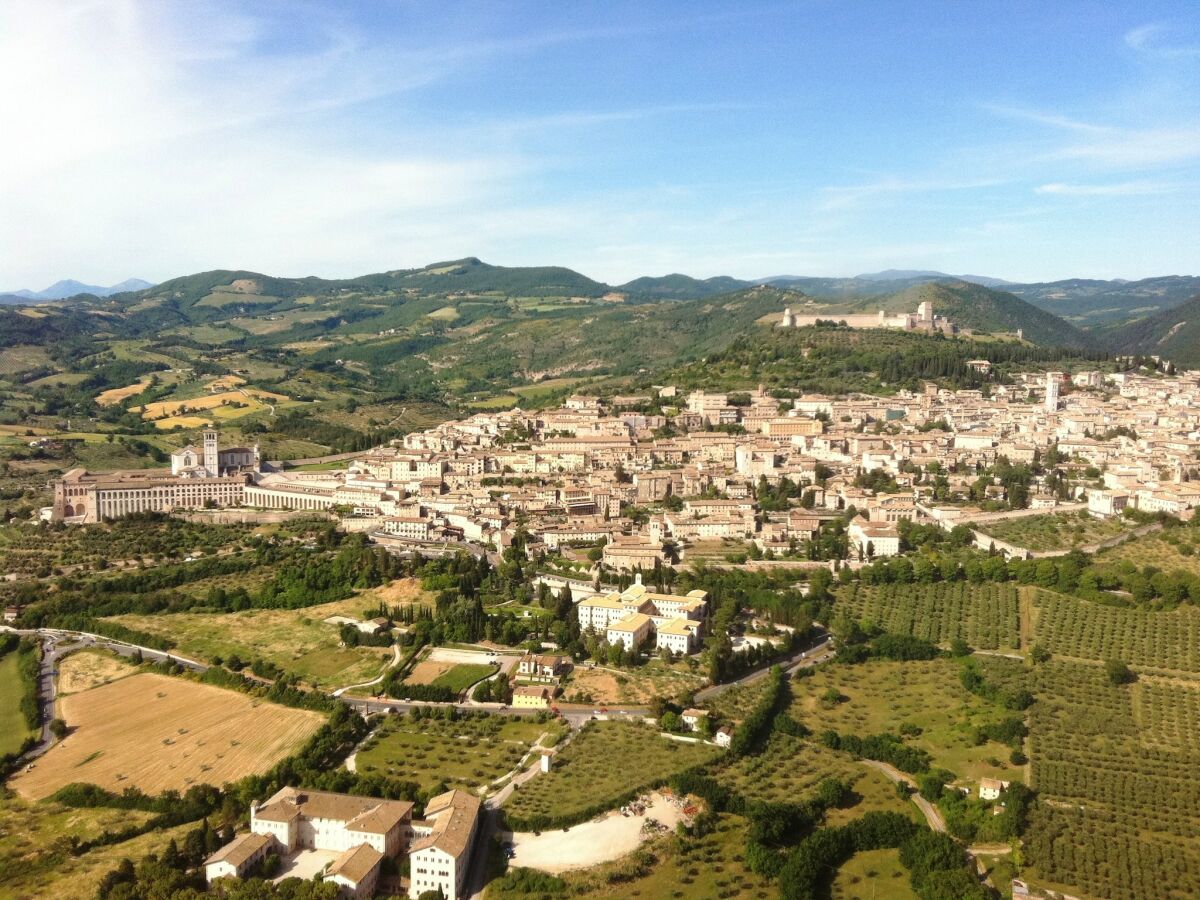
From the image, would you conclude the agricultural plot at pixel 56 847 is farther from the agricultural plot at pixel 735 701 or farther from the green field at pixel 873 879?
the green field at pixel 873 879

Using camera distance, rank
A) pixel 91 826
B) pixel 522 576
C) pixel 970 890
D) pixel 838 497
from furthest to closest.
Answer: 1. pixel 838 497
2. pixel 522 576
3. pixel 91 826
4. pixel 970 890

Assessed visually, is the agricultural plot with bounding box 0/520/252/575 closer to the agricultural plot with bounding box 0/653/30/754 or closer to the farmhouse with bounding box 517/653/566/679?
the agricultural plot with bounding box 0/653/30/754

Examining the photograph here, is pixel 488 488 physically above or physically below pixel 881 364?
below

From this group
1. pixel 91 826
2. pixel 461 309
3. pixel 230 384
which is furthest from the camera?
pixel 461 309

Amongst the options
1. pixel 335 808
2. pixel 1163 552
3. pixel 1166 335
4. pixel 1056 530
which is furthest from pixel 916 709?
pixel 1166 335

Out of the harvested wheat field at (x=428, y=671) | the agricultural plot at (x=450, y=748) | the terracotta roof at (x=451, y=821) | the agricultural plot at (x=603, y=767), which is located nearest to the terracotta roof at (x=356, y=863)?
the terracotta roof at (x=451, y=821)

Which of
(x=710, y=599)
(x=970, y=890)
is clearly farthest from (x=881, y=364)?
(x=970, y=890)

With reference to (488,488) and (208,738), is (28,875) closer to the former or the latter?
(208,738)

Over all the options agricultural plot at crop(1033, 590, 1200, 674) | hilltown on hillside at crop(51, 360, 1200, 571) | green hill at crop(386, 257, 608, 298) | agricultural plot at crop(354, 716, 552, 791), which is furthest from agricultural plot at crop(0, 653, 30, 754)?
green hill at crop(386, 257, 608, 298)
